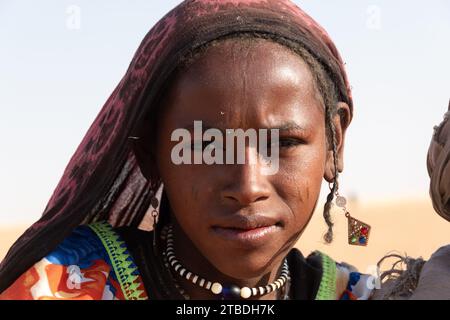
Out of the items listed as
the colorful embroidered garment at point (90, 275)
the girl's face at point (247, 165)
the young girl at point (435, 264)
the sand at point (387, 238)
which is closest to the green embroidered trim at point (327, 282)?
the colorful embroidered garment at point (90, 275)

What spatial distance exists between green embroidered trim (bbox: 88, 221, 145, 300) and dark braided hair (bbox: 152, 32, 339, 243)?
0.72 m

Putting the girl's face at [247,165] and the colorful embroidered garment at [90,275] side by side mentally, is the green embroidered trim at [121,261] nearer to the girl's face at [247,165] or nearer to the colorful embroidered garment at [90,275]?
the colorful embroidered garment at [90,275]

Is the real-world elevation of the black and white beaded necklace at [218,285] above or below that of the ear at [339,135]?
below

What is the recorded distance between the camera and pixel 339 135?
10.3ft

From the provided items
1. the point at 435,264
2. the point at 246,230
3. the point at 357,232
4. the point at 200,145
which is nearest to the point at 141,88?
the point at 200,145

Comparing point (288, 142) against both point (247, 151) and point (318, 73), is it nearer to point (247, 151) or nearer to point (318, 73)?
point (247, 151)

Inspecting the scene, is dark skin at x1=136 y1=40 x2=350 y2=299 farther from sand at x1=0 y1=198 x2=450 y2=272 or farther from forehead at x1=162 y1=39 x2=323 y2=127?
sand at x1=0 y1=198 x2=450 y2=272

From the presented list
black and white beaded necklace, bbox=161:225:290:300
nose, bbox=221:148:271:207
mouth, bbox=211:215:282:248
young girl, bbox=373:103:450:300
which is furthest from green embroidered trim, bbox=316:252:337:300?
nose, bbox=221:148:271:207

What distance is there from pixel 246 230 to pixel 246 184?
7.2 inches

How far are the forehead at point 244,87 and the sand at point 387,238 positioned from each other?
1104cm

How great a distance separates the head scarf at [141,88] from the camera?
2.85 meters

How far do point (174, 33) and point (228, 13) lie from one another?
0.72ft
